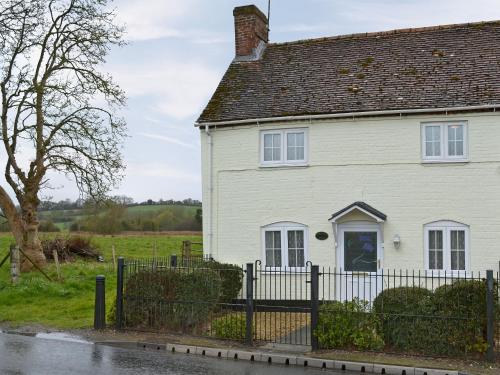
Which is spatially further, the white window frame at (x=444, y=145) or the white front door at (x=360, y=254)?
the white front door at (x=360, y=254)

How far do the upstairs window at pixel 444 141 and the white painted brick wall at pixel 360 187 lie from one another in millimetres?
182

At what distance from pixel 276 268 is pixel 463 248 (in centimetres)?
521

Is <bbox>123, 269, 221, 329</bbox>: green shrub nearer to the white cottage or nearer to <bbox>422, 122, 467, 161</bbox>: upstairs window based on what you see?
the white cottage

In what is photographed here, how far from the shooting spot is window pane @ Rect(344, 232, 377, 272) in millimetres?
17891

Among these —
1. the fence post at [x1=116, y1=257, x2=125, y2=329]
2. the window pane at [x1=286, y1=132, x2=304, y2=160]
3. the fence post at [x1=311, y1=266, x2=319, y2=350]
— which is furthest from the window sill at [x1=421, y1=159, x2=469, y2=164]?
the fence post at [x1=116, y1=257, x2=125, y2=329]

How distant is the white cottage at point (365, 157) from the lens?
56.1 feet

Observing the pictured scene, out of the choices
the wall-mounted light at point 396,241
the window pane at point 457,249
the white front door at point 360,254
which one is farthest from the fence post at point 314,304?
the window pane at point 457,249

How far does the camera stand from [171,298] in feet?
46.1

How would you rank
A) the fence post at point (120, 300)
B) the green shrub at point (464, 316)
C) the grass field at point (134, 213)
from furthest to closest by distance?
the grass field at point (134, 213)
the fence post at point (120, 300)
the green shrub at point (464, 316)

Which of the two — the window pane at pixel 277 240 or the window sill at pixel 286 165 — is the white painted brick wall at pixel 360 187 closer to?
the window sill at pixel 286 165

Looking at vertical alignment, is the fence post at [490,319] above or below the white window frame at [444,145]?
below

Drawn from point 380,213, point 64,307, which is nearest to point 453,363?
point 380,213

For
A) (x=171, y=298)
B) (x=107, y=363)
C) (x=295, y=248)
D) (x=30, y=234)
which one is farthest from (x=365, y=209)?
(x=30, y=234)

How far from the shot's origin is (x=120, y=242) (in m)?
41.5
